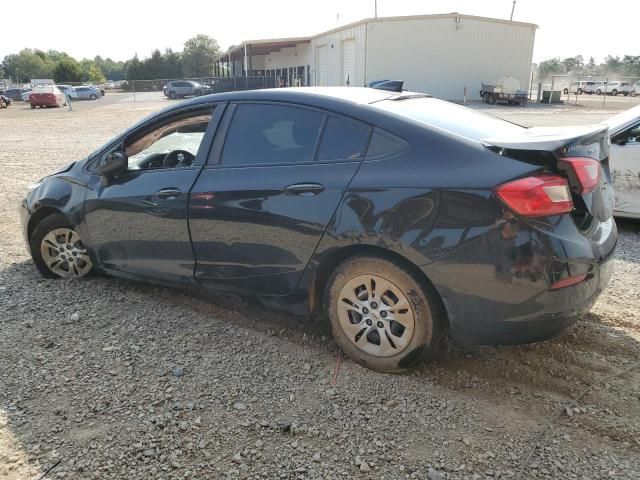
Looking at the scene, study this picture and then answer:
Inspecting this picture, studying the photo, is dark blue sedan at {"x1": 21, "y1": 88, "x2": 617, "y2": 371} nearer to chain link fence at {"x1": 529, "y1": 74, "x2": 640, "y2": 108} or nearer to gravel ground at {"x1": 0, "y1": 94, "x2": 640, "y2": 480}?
gravel ground at {"x1": 0, "y1": 94, "x2": 640, "y2": 480}

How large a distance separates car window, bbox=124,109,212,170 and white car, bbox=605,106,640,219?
4605 millimetres

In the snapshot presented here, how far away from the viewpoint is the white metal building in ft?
111

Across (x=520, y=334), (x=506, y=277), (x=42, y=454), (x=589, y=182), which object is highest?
(x=589, y=182)

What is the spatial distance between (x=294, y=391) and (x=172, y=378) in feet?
2.49

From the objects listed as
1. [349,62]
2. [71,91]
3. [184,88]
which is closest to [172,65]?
[71,91]

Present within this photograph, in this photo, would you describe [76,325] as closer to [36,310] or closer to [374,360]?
[36,310]

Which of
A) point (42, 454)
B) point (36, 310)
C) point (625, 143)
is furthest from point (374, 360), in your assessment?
point (625, 143)

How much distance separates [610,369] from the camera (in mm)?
3297

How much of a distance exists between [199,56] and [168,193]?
9300 cm

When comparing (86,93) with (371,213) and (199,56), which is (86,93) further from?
(371,213)

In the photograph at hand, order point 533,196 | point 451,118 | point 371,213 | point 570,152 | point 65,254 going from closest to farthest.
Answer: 1. point 533,196
2. point 570,152
3. point 371,213
4. point 451,118
5. point 65,254

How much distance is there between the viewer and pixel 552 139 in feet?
9.51

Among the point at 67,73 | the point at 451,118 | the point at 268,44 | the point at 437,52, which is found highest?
the point at 268,44

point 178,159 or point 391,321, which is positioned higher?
point 178,159
